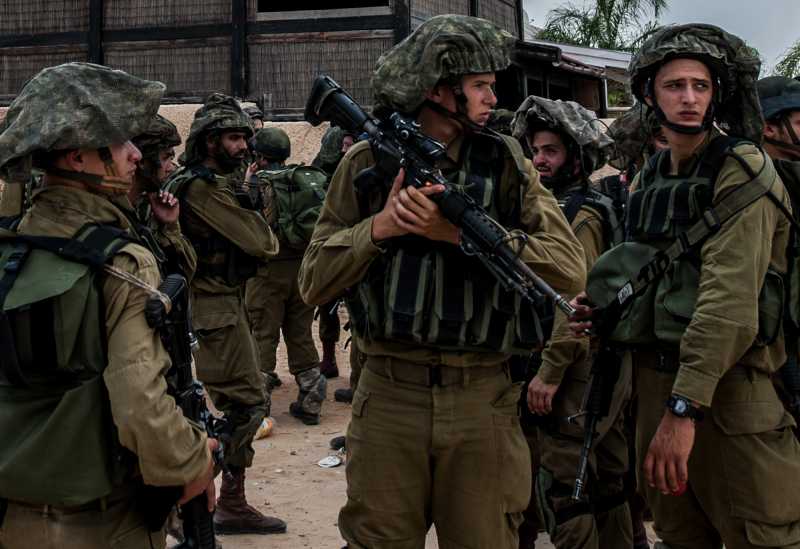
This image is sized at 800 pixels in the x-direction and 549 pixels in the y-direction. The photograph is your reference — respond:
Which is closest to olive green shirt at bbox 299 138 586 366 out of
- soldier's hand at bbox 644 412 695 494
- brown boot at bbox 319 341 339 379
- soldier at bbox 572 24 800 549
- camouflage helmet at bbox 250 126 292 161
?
soldier at bbox 572 24 800 549

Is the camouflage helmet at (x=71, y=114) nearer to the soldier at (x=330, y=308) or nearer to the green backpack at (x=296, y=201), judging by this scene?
the soldier at (x=330, y=308)

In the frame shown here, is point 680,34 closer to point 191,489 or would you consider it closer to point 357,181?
point 357,181

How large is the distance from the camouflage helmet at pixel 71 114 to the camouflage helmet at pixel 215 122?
2.67 m

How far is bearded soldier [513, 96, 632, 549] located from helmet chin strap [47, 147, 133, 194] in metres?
2.00

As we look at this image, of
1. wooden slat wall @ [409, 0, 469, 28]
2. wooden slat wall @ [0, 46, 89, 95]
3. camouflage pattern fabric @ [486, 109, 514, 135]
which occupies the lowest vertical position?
camouflage pattern fabric @ [486, 109, 514, 135]

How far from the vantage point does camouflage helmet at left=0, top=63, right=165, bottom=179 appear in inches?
95.1

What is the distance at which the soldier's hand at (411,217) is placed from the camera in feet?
9.00

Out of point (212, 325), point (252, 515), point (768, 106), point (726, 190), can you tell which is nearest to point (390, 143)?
point (726, 190)

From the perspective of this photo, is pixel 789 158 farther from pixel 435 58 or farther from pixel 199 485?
pixel 199 485

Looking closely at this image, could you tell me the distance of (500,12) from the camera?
14.1 m

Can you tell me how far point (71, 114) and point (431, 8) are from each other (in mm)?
10511

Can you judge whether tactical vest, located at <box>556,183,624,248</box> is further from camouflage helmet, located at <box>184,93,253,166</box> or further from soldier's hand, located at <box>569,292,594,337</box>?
camouflage helmet, located at <box>184,93,253,166</box>

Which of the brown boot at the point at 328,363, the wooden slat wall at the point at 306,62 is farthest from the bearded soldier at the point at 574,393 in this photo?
the wooden slat wall at the point at 306,62

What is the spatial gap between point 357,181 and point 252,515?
2.78 m
